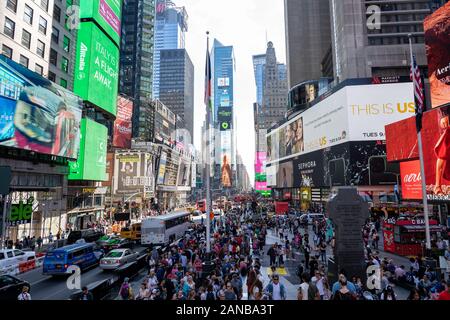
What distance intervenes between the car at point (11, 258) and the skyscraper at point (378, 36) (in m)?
69.4

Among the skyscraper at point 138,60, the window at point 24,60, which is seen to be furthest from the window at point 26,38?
the skyscraper at point 138,60

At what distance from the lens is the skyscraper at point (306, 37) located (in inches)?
4786

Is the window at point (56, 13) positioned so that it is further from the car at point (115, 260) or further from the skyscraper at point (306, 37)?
the skyscraper at point (306, 37)

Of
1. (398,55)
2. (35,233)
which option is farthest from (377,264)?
(398,55)

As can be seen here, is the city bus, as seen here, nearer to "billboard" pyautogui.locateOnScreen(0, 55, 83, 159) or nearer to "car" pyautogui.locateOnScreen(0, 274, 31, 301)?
"car" pyautogui.locateOnScreen(0, 274, 31, 301)

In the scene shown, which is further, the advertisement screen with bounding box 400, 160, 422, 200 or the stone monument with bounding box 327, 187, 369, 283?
the advertisement screen with bounding box 400, 160, 422, 200

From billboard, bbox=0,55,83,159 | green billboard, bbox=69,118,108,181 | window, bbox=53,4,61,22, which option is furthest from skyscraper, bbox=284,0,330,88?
billboard, bbox=0,55,83,159

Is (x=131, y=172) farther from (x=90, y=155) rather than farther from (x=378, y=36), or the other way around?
(x=378, y=36)

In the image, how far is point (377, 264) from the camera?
15.1 meters

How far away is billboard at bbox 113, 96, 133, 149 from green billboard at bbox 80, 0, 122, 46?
1461 cm

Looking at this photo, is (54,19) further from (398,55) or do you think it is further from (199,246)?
(398,55)

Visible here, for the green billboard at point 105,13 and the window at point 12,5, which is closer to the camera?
the window at point 12,5

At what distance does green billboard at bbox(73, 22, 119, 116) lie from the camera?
149 ft

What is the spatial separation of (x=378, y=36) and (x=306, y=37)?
54.3 metres
